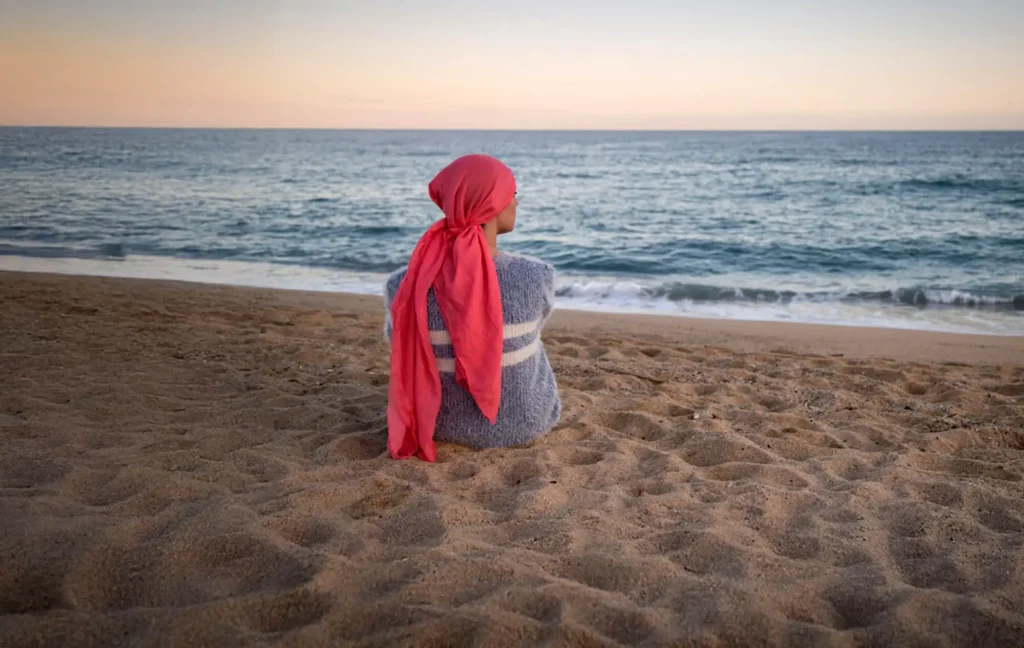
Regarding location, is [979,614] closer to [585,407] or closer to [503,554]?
[503,554]

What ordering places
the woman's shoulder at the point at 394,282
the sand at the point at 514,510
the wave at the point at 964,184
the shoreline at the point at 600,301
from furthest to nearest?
the wave at the point at 964,184 → the shoreline at the point at 600,301 → the woman's shoulder at the point at 394,282 → the sand at the point at 514,510

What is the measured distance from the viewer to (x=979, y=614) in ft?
6.92

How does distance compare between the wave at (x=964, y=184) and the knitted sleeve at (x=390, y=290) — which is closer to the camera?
the knitted sleeve at (x=390, y=290)

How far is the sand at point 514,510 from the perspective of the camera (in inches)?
81.7

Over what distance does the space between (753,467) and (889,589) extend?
1.10 metres

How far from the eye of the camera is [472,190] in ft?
10.6

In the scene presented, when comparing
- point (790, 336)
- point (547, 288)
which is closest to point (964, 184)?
point (790, 336)

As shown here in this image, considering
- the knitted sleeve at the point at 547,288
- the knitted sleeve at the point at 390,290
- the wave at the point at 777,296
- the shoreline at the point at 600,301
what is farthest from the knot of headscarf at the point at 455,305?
the wave at the point at 777,296

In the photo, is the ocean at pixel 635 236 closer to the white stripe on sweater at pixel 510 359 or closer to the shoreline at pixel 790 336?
the shoreline at pixel 790 336

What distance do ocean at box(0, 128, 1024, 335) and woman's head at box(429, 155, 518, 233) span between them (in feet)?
18.9

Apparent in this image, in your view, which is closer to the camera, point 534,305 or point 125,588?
point 125,588

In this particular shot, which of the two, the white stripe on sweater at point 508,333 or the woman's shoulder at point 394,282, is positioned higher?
the woman's shoulder at point 394,282

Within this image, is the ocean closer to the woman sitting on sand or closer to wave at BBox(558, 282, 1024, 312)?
wave at BBox(558, 282, 1024, 312)

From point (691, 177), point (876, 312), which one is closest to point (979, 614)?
point (876, 312)
